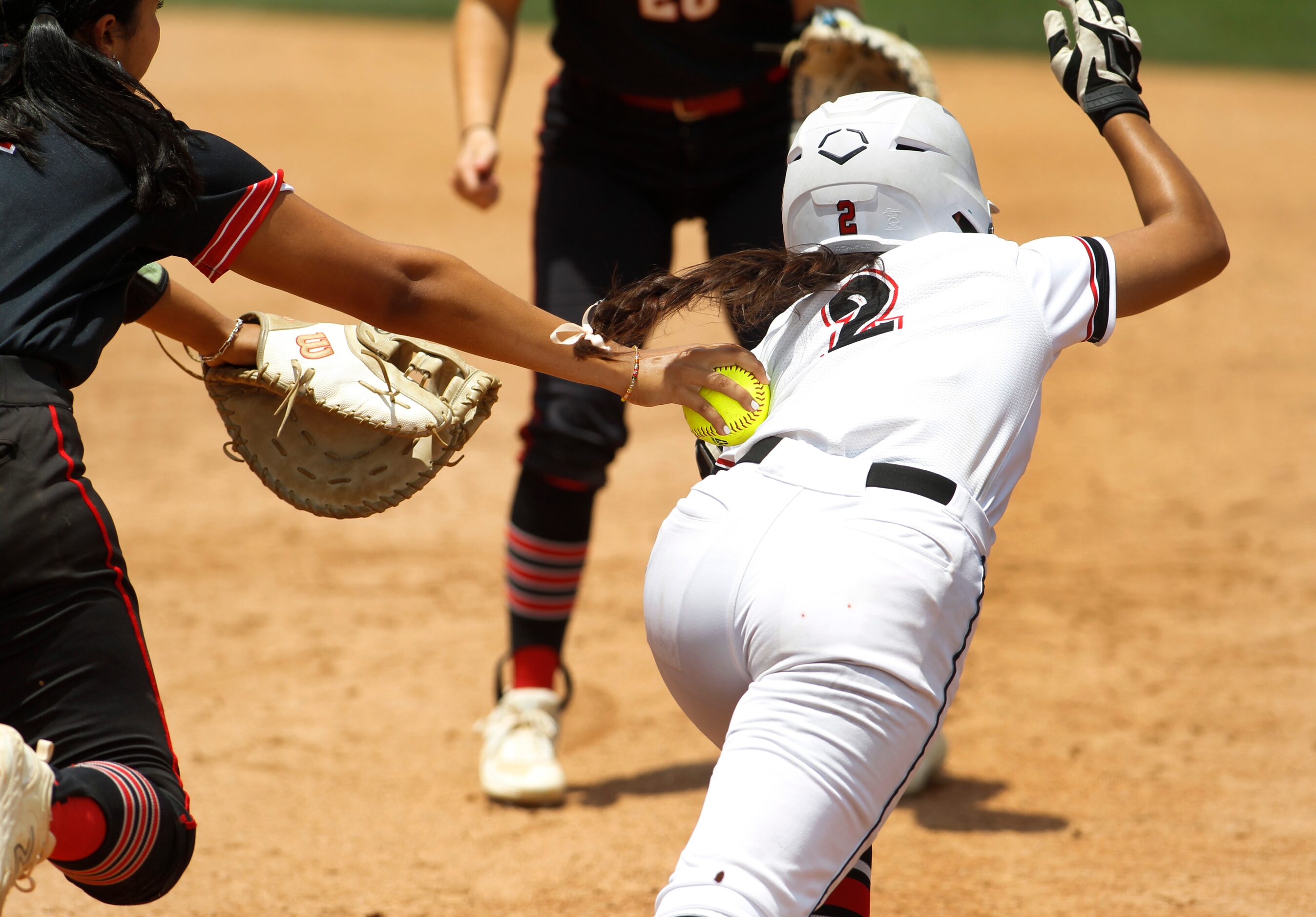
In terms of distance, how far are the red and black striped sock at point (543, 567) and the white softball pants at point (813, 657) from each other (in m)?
1.39

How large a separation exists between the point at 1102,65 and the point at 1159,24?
43.2ft

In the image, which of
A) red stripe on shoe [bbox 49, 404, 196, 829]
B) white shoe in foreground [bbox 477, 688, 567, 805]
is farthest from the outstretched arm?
white shoe in foreground [bbox 477, 688, 567, 805]

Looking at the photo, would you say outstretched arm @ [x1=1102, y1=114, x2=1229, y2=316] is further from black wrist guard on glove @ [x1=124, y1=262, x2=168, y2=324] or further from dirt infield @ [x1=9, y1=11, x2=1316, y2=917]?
black wrist guard on glove @ [x1=124, y1=262, x2=168, y2=324]

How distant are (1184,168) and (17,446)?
1670 mm

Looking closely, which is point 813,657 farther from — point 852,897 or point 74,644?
point 74,644

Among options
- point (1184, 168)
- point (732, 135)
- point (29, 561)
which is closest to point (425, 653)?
point (732, 135)

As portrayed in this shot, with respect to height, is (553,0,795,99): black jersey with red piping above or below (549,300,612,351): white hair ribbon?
above

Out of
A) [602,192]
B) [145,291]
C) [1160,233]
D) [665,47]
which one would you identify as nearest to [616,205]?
[602,192]

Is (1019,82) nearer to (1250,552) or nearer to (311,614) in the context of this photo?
(1250,552)

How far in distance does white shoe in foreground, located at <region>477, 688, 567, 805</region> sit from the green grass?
11.2 meters

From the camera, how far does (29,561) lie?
157 cm

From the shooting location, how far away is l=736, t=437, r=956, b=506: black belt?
1576 millimetres

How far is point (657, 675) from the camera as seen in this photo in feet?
12.3

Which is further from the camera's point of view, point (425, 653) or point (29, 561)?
point (425, 653)
